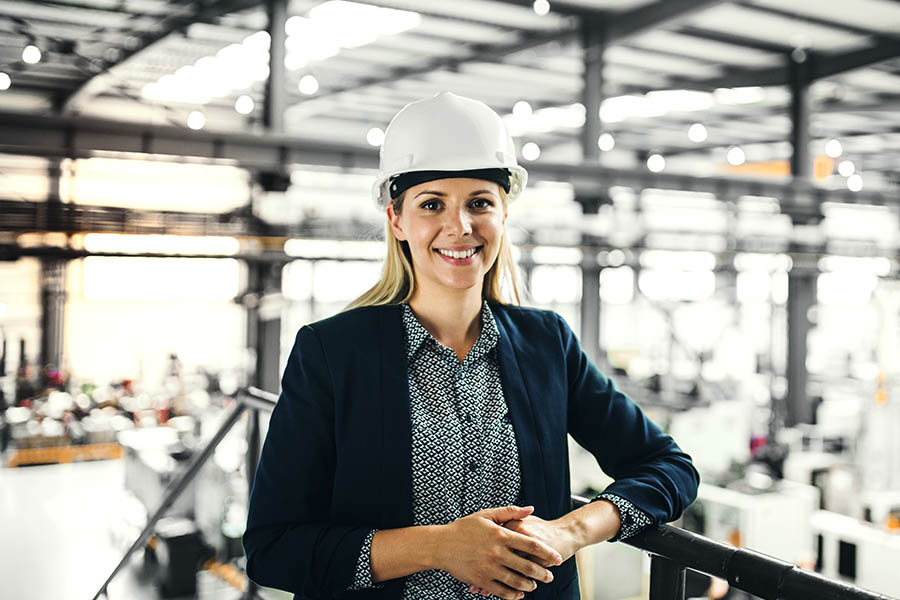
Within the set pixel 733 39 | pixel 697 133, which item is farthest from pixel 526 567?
pixel 697 133

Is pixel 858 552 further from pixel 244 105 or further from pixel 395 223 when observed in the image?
pixel 244 105

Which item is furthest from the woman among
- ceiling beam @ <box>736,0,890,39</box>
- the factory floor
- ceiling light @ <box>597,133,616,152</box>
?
ceiling light @ <box>597,133,616,152</box>

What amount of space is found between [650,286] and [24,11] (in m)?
10.5

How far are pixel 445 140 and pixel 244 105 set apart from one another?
6.30 metres

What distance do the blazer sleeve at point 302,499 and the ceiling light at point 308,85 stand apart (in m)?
7.52

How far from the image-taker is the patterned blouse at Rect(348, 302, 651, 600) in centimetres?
111

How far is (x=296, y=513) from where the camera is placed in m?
1.08

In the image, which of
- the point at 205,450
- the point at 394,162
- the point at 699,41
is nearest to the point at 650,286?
the point at 699,41

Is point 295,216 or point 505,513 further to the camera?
point 295,216

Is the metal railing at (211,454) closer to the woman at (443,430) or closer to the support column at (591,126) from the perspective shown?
the woman at (443,430)

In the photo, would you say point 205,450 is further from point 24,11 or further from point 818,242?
Result: point 818,242

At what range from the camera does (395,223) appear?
4.02ft

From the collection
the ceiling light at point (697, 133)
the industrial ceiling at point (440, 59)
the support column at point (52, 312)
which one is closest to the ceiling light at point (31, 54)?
the industrial ceiling at point (440, 59)

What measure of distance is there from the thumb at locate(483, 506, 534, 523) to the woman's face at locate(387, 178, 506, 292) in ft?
1.06
